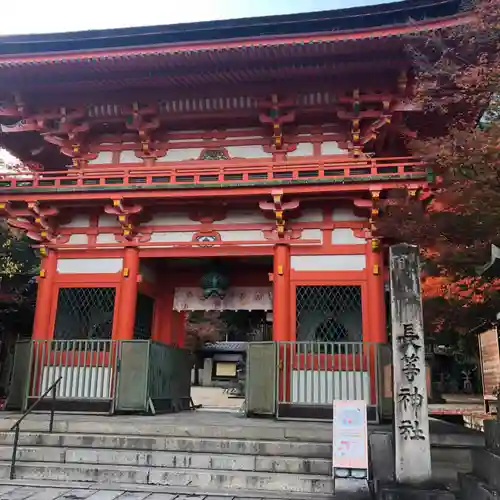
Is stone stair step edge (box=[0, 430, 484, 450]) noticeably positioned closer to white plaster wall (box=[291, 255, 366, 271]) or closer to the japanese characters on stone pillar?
the japanese characters on stone pillar

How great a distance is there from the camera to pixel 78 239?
1207 centimetres

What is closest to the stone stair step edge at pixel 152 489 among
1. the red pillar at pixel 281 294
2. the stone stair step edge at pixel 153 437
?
the stone stair step edge at pixel 153 437

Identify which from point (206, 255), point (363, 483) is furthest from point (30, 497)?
point (206, 255)

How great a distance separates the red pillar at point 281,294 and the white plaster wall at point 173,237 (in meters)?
2.05

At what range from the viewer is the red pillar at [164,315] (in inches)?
525

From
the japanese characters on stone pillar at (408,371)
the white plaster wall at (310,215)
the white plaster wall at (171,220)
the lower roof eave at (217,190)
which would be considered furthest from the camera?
the white plaster wall at (171,220)

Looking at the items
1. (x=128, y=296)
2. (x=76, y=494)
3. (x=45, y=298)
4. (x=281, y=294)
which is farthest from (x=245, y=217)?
(x=76, y=494)

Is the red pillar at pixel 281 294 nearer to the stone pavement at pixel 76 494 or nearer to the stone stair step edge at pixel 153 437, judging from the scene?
the stone stair step edge at pixel 153 437

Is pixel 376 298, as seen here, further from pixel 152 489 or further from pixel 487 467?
pixel 152 489

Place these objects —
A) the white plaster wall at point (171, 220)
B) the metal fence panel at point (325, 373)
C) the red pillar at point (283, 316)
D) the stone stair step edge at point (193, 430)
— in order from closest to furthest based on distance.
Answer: the stone stair step edge at point (193, 430) < the metal fence panel at point (325, 373) < the red pillar at point (283, 316) < the white plaster wall at point (171, 220)

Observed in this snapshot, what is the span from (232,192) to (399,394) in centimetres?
586

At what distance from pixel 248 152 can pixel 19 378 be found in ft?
23.0

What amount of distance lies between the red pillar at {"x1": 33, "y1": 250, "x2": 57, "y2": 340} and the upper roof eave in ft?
14.0

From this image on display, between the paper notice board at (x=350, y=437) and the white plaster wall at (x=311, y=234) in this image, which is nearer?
the paper notice board at (x=350, y=437)
